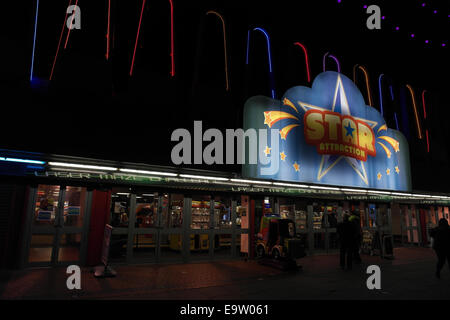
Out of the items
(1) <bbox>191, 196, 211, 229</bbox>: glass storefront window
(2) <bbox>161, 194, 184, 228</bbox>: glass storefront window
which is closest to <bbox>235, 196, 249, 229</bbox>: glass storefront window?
(1) <bbox>191, 196, 211, 229</bbox>: glass storefront window

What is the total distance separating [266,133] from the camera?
10.3 m

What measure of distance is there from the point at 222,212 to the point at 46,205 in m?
6.42

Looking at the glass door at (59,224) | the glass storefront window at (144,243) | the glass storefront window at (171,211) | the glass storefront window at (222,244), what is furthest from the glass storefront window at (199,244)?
the glass door at (59,224)

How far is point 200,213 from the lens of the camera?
11.8 metres

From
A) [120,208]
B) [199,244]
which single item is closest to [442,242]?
[199,244]

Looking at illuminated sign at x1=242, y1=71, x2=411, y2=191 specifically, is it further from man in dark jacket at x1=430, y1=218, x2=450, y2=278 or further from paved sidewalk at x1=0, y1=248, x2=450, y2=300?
man in dark jacket at x1=430, y1=218, x2=450, y2=278

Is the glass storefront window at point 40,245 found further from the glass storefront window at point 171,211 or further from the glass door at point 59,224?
the glass storefront window at point 171,211

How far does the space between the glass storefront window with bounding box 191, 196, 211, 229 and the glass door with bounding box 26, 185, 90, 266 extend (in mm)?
3891

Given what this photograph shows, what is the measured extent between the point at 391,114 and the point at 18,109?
16.2 meters

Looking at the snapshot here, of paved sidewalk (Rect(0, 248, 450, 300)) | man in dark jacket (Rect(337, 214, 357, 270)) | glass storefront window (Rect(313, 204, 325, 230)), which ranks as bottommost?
paved sidewalk (Rect(0, 248, 450, 300))

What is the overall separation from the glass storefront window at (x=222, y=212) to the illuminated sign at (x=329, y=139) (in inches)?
114

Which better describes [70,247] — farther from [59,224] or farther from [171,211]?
[171,211]

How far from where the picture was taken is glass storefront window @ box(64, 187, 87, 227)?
974 cm

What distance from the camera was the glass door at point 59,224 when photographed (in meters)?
→ 9.23
